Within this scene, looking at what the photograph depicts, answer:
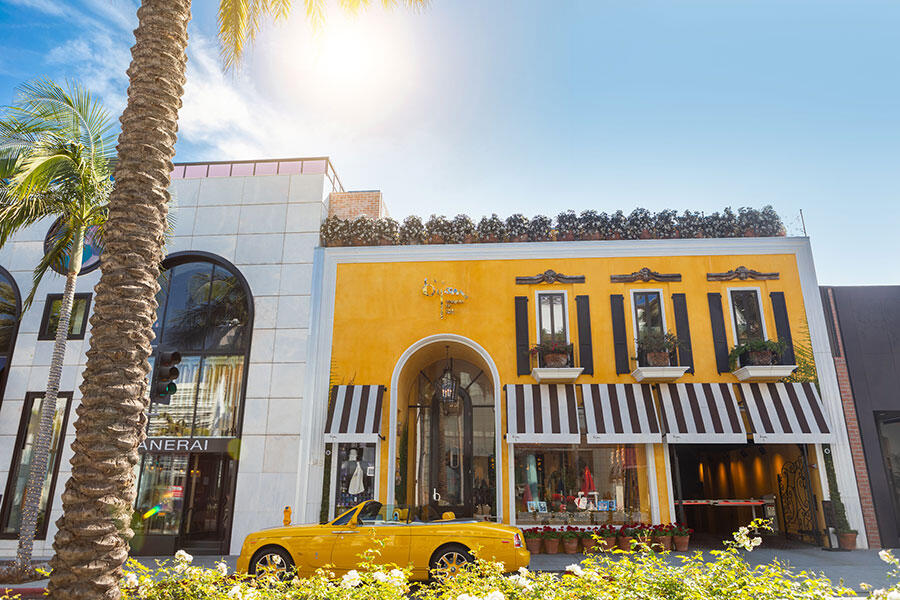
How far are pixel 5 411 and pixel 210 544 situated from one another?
722 cm

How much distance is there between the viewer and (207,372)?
16500 millimetres

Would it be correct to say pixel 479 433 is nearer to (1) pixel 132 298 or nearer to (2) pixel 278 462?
(2) pixel 278 462

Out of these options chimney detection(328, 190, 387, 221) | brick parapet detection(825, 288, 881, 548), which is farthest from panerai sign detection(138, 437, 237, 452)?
brick parapet detection(825, 288, 881, 548)

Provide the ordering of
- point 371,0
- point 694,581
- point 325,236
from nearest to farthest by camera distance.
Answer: point 694,581 < point 371,0 < point 325,236

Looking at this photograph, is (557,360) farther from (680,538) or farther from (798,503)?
(798,503)

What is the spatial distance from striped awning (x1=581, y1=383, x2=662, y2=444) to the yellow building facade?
4cm

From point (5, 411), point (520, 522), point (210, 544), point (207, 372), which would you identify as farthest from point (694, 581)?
point (5, 411)

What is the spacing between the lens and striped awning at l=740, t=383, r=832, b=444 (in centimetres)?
1412

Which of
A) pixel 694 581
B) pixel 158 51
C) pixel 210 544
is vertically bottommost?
pixel 210 544

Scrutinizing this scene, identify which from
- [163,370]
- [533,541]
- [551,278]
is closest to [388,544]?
[163,370]

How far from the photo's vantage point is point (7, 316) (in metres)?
17.5

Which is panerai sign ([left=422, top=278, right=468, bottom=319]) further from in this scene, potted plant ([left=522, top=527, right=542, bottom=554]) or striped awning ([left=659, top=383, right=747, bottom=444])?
potted plant ([left=522, top=527, right=542, bottom=554])

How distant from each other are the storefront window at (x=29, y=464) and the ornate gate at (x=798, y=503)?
19.7m

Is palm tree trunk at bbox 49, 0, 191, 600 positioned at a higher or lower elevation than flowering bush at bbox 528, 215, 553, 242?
lower
